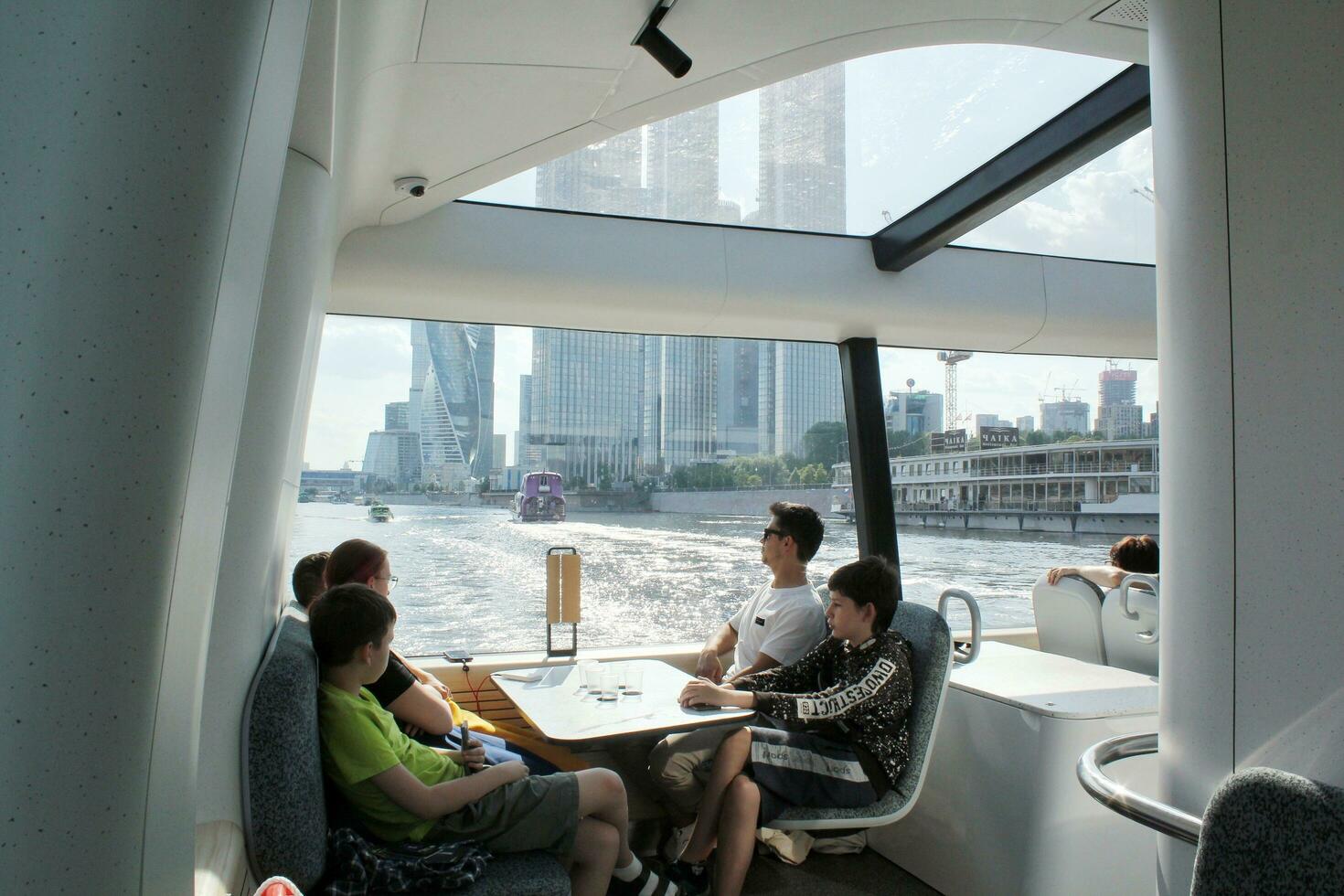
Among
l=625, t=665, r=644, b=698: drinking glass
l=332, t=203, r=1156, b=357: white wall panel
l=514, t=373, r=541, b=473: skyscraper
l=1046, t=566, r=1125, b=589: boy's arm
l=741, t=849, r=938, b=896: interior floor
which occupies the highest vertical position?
l=332, t=203, r=1156, b=357: white wall panel

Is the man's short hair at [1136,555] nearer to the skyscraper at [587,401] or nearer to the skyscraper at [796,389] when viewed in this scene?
the skyscraper at [796,389]

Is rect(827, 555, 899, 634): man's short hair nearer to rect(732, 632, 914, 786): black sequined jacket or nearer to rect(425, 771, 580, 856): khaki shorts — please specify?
rect(732, 632, 914, 786): black sequined jacket

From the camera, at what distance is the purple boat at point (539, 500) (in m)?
4.46

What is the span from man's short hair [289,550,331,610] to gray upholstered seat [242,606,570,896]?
1.10 metres

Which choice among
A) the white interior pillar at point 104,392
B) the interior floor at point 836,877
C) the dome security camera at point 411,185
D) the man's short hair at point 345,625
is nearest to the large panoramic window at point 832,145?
the dome security camera at point 411,185

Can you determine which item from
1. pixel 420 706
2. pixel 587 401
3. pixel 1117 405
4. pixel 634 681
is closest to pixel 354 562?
pixel 420 706

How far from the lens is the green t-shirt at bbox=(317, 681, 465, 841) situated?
212 cm

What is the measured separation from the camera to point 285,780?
6.26 ft

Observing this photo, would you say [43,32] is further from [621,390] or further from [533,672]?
[621,390]

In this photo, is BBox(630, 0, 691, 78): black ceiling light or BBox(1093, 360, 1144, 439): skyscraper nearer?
BBox(630, 0, 691, 78): black ceiling light

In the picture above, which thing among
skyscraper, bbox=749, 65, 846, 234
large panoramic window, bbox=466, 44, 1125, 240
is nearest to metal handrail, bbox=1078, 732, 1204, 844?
large panoramic window, bbox=466, 44, 1125, 240

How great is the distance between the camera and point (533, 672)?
3.45 meters

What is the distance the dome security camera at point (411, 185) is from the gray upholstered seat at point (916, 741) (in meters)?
2.46

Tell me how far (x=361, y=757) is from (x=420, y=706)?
19.9 inches
